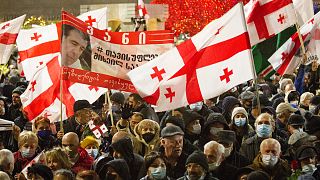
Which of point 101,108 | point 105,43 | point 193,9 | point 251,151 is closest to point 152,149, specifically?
point 251,151

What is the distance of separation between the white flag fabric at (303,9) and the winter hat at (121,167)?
747 centimetres

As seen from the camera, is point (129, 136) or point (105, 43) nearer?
point (129, 136)

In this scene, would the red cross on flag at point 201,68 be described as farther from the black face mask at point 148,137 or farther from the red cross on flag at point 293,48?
the red cross on flag at point 293,48

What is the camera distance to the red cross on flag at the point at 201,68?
43.8 ft

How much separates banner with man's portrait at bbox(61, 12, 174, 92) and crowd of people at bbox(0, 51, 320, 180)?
61 cm

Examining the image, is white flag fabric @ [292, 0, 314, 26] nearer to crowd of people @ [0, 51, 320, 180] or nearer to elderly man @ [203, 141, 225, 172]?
crowd of people @ [0, 51, 320, 180]

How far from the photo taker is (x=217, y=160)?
12531mm

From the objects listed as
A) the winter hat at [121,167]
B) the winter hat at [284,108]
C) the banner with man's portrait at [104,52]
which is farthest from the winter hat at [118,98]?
Result: the winter hat at [121,167]

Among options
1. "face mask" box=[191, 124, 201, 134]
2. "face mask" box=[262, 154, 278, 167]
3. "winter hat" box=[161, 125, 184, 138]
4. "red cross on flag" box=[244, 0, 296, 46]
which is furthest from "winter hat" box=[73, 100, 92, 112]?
"face mask" box=[262, 154, 278, 167]

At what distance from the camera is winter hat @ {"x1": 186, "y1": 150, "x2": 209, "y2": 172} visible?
11695mm

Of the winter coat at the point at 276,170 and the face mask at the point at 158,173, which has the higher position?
the face mask at the point at 158,173

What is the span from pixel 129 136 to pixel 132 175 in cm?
76

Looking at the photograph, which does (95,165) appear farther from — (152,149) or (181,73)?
(181,73)

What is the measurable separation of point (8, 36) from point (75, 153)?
6.66m
